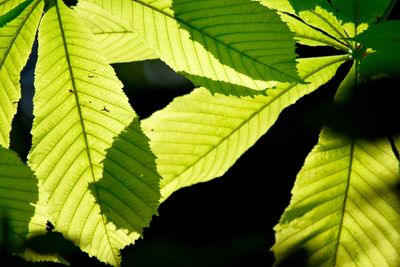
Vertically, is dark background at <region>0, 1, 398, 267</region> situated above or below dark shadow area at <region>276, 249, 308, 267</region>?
above

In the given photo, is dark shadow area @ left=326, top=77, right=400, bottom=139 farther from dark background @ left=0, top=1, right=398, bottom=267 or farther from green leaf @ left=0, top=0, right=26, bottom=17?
green leaf @ left=0, top=0, right=26, bottom=17

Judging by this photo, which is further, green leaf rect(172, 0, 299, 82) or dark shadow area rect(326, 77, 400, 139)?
dark shadow area rect(326, 77, 400, 139)

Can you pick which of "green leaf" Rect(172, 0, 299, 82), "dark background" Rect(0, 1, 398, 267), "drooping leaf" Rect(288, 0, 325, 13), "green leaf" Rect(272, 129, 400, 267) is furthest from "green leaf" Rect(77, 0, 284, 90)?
"dark background" Rect(0, 1, 398, 267)

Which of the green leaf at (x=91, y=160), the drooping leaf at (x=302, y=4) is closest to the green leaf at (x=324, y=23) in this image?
the drooping leaf at (x=302, y=4)

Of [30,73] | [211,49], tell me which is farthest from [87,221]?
[30,73]

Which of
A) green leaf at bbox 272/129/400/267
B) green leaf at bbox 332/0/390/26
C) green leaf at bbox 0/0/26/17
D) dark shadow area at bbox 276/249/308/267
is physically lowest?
dark shadow area at bbox 276/249/308/267

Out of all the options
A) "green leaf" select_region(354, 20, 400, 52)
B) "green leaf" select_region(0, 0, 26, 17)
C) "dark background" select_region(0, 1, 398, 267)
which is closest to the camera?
"green leaf" select_region(354, 20, 400, 52)

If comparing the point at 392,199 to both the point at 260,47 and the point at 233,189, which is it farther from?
the point at 233,189

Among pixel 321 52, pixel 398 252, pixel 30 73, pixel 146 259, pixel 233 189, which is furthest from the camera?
pixel 30 73
